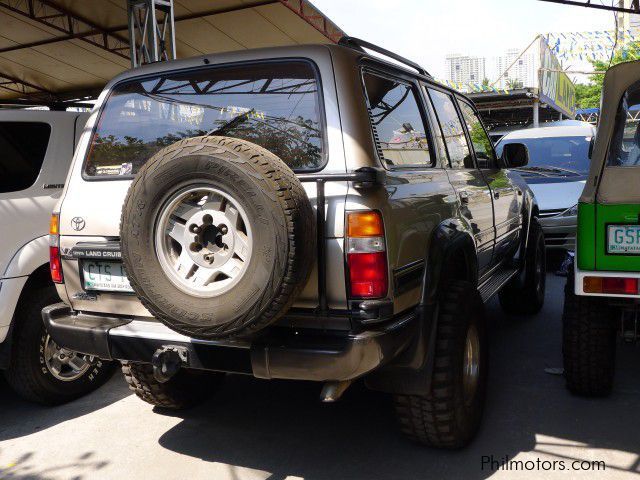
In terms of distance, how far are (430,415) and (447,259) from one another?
0.75 m

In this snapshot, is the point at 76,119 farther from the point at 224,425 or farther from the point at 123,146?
the point at 224,425

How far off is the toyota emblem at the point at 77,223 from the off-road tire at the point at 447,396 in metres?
1.71

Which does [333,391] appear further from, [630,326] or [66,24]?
[66,24]

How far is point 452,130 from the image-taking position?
3.99 m

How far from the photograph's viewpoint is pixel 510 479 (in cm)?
293

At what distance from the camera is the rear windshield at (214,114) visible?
2.72m

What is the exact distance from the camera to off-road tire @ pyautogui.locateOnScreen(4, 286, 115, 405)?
379cm

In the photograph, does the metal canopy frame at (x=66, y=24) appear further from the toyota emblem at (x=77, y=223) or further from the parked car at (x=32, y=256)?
the toyota emblem at (x=77, y=223)

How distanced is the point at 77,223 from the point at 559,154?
8.28 meters

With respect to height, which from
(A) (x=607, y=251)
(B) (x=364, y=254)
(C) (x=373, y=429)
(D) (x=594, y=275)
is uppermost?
(B) (x=364, y=254)

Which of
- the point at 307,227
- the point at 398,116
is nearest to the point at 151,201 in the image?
the point at 307,227

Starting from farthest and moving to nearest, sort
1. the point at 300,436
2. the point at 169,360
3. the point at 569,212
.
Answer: the point at 569,212, the point at 300,436, the point at 169,360

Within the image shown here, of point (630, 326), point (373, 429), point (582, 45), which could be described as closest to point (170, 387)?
point (373, 429)

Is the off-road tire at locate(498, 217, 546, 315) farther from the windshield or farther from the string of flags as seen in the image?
the string of flags
